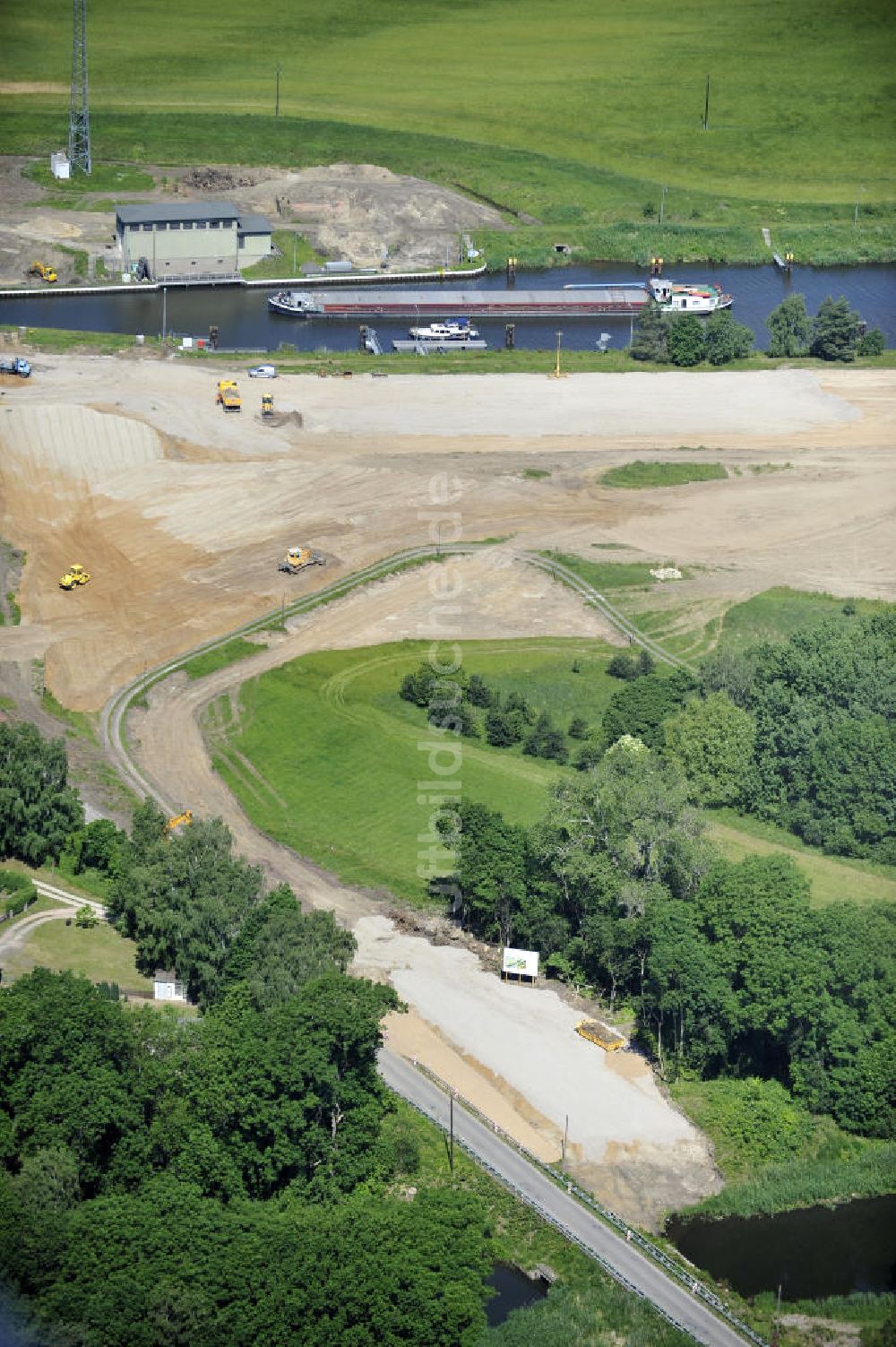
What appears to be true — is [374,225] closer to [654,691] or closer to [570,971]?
[654,691]

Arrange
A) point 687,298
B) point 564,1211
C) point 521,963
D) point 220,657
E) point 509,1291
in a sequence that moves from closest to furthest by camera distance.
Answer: point 509,1291, point 564,1211, point 521,963, point 220,657, point 687,298

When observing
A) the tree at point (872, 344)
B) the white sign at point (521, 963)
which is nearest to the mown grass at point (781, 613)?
the white sign at point (521, 963)

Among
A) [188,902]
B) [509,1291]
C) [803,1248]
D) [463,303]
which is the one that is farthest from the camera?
[463,303]

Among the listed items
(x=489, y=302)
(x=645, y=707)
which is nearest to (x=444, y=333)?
(x=489, y=302)

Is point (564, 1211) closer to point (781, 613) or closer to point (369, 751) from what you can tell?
point (369, 751)

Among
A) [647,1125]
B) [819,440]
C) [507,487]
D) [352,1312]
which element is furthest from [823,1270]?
[819,440]

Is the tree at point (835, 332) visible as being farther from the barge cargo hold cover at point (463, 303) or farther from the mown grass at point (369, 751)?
the mown grass at point (369, 751)
